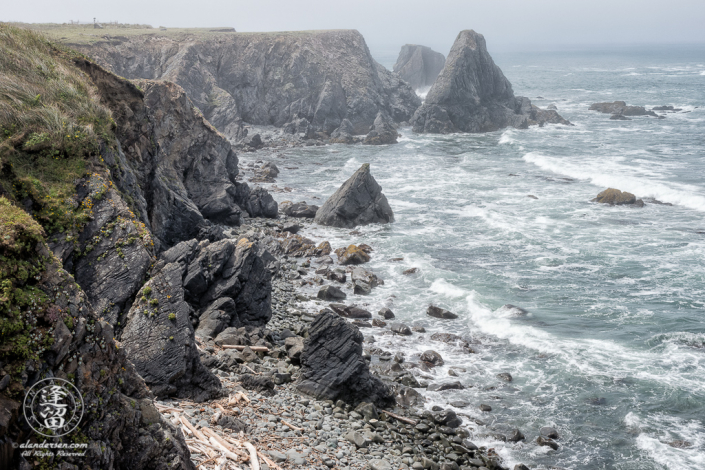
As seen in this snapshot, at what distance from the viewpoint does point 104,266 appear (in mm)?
13672

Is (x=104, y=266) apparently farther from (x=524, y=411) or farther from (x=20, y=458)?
(x=524, y=411)

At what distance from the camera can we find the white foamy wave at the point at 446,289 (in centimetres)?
2739

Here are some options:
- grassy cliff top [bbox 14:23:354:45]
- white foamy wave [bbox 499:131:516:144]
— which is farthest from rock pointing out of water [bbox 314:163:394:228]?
grassy cliff top [bbox 14:23:354:45]

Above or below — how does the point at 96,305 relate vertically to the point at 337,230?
above

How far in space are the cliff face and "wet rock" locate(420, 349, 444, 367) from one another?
58093mm

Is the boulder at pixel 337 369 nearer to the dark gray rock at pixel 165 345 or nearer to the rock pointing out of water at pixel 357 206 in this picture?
the dark gray rock at pixel 165 345

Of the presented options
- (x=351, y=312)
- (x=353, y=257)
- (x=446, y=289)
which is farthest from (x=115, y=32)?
(x=446, y=289)

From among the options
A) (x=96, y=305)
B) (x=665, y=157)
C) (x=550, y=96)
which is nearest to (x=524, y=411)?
(x=96, y=305)

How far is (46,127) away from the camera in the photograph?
15.1 m

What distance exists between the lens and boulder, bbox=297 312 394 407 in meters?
17.3

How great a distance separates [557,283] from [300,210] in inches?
837

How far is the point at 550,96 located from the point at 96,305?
122 metres

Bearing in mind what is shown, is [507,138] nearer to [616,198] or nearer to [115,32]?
[616,198]

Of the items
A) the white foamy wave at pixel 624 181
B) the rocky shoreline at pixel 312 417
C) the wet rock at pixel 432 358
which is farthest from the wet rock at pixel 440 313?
the white foamy wave at pixel 624 181
